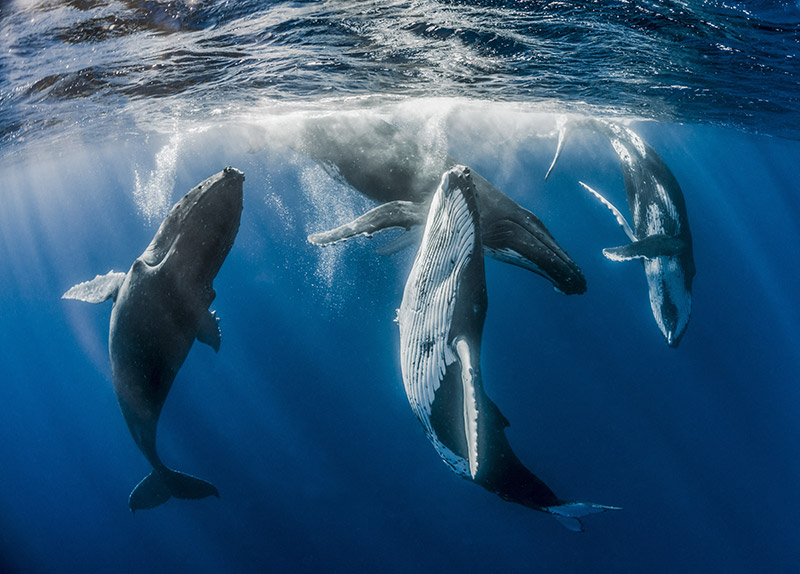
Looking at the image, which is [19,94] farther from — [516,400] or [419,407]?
[516,400]

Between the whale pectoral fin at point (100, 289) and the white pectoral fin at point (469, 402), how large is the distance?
520 cm

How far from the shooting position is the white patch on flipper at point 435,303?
321 centimetres

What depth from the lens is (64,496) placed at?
3822 cm

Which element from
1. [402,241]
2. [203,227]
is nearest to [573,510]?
[402,241]

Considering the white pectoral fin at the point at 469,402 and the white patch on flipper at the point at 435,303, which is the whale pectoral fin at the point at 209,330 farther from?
the white pectoral fin at the point at 469,402

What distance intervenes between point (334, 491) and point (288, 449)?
649cm

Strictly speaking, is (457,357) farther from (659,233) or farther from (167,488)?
(167,488)

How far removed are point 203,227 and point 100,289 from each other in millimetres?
2746

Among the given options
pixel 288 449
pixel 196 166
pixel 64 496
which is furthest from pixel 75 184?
pixel 288 449

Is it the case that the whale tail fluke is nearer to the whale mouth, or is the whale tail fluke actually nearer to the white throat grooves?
the white throat grooves

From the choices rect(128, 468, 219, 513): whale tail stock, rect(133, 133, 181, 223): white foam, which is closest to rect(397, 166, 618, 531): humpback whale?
rect(128, 468, 219, 513): whale tail stock

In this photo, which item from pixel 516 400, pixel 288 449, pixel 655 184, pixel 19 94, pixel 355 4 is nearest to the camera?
pixel 355 4

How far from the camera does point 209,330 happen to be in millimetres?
6430

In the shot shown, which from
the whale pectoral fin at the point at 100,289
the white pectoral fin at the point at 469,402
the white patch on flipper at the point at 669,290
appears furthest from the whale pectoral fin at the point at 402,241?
the white patch on flipper at the point at 669,290
